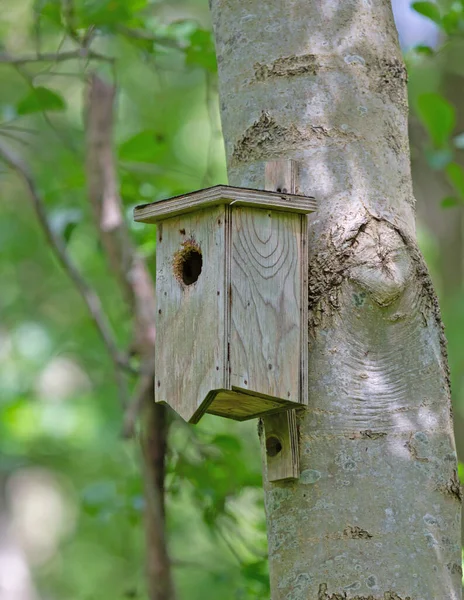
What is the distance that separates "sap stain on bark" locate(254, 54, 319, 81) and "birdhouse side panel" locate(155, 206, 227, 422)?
1.30 ft

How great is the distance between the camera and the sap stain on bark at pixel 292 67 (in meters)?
2.08

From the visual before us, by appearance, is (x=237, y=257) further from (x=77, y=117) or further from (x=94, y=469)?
(x=94, y=469)

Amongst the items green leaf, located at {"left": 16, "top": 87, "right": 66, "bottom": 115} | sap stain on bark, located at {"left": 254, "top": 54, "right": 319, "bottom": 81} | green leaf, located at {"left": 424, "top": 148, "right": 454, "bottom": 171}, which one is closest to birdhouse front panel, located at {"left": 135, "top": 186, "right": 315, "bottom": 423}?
sap stain on bark, located at {"left": 254, "top": 54, "right": 319, "bottom": 81}

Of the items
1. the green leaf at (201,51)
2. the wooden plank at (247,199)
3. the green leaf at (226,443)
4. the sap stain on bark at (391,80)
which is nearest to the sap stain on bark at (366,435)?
the wooden plank at (247,199)

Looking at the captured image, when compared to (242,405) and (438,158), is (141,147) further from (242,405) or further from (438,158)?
(242,405)

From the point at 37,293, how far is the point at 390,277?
9.64m

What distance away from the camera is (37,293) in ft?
36.4

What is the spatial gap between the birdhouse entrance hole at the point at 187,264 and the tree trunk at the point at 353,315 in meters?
0.23

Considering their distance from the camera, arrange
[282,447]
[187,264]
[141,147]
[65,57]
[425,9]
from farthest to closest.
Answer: [141,147], [65,57], [425,9], [187,264], [282,447]

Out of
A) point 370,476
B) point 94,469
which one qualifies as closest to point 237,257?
point 370,476

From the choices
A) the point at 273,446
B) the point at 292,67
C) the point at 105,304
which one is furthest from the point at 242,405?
the point at 105,304

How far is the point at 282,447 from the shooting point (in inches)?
73.8

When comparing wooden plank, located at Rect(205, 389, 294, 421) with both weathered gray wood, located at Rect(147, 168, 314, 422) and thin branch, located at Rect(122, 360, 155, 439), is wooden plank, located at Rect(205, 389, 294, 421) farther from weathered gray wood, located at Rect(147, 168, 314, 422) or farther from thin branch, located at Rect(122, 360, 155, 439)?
thin branch, located at Rect(122, 360, 155, 439)

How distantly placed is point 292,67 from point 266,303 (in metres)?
0.60
